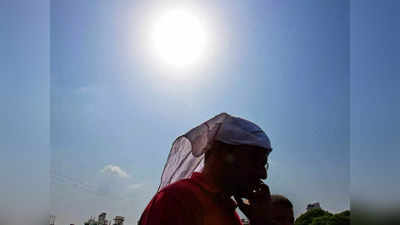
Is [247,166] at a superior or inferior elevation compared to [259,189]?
superior

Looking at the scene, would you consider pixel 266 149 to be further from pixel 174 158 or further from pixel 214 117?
pixel 174 158

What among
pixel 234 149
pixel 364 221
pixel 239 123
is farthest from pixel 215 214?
pixel 364 221

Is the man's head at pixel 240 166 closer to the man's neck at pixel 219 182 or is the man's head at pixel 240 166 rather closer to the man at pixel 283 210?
the man's neck at pixel 219 182

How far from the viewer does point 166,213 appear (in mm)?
1590

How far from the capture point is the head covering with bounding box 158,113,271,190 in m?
1.84

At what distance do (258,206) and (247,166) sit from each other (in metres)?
0.22

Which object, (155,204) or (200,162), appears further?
(200,162)

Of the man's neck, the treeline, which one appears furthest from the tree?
the man's neck

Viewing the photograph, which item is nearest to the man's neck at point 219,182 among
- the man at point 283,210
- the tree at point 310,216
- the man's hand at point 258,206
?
the man's hand at point 258,206

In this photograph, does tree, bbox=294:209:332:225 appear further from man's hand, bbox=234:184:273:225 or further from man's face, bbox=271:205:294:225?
man's hand, bbox=234:184:273:225

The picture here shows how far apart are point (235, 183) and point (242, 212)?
6.8 inches

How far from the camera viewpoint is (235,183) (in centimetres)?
184

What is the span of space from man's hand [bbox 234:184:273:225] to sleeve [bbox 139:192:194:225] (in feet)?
1.24

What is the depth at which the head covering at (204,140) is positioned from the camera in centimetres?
184
